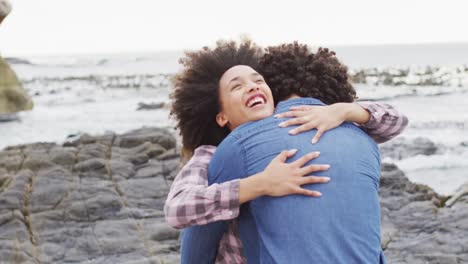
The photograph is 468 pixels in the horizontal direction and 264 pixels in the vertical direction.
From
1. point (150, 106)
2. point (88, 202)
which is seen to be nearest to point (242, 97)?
point (88, 202)

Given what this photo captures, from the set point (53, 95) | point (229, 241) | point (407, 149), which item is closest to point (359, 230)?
point (229, 241)

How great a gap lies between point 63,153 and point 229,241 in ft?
24.6

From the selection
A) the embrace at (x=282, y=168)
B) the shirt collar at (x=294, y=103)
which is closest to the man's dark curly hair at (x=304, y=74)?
the embrace at (x=282, y=168)

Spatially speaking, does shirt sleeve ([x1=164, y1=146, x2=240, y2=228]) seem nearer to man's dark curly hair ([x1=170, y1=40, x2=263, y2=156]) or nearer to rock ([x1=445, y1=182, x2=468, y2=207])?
man's dark curly hair ([x1=170, y1=40, x2=263, y2=156])

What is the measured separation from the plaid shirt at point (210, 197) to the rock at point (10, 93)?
1808 centimetres

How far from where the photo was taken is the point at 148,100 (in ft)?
81.7

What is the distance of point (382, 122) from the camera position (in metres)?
2.43

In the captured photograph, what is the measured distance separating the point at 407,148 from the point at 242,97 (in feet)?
32.1

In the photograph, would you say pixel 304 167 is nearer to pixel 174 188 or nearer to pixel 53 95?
pixel 174 188

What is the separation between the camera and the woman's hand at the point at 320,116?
208 cm

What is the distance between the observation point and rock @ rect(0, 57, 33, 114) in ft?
64.1

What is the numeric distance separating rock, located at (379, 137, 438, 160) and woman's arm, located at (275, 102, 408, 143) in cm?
878

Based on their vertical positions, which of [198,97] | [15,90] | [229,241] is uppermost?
[198,97]

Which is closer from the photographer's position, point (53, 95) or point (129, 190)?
point (129, 190)
